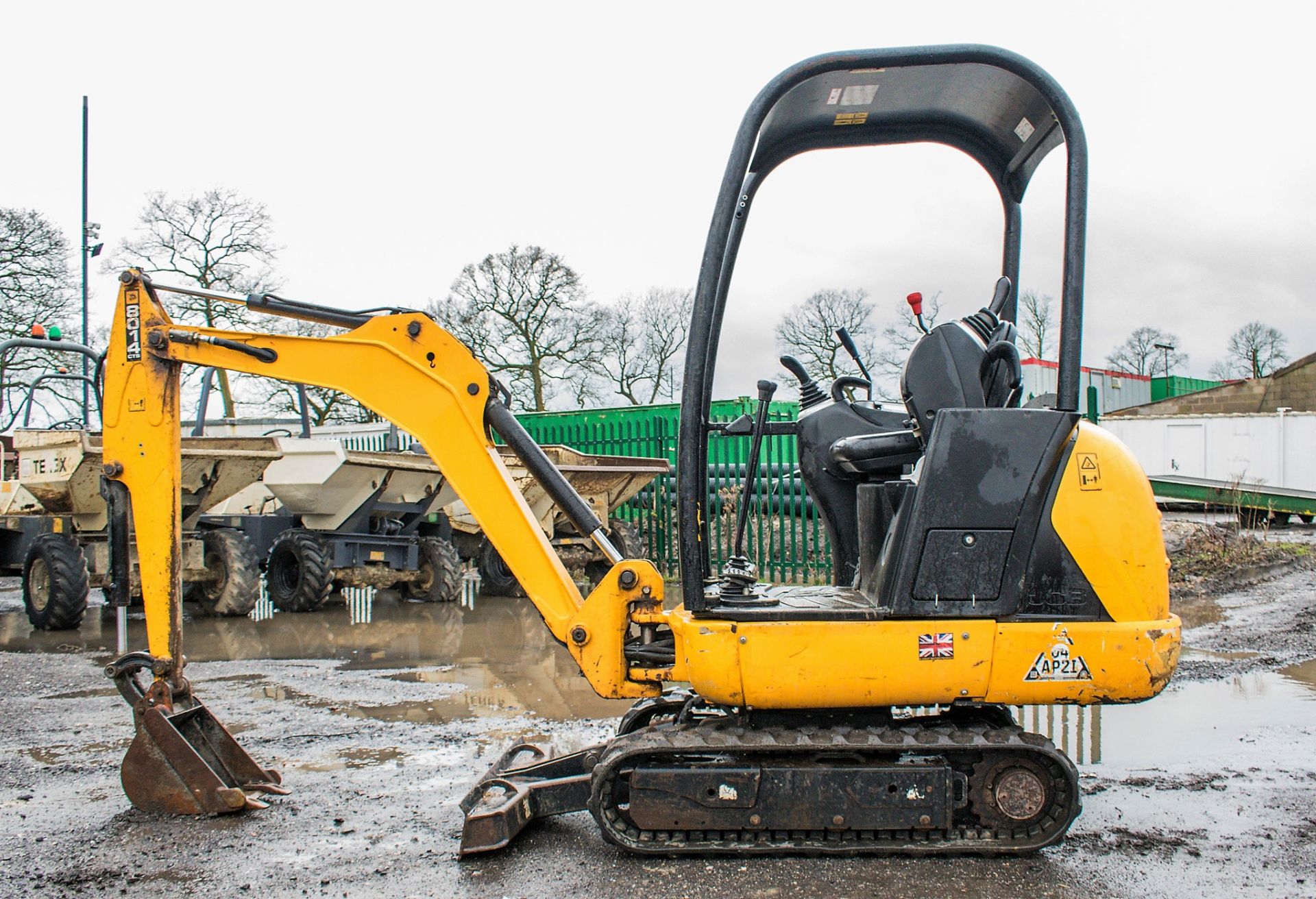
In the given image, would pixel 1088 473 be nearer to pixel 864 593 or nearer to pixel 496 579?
pixel 864 593

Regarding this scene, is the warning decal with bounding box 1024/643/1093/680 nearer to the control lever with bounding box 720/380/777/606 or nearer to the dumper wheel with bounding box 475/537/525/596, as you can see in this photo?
the control lever with bounding box 720/380/777/606

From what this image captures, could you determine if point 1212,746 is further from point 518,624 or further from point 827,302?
point 827,302

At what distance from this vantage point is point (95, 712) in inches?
248

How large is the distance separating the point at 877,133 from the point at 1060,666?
214 cm

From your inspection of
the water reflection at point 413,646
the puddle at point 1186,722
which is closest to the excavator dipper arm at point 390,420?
the water reflection at point 413,646

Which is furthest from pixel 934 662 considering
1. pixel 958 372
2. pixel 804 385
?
pixel 804 385

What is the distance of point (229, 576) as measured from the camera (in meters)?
10.5

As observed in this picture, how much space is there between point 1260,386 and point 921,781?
34889mm

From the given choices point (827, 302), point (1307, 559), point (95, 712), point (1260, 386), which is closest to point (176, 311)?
point (827, 302)

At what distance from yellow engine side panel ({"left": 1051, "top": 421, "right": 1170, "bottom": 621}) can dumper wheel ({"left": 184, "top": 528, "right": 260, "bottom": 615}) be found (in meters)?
8.72

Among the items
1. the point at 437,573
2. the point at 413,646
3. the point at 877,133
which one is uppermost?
the point at 877,133

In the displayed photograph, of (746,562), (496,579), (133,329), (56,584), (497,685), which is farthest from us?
(496,579)

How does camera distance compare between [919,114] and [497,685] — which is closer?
[919,114]

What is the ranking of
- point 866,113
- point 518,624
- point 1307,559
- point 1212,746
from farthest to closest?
1. point 1307,559
2. point 518,624
3. point 1212,746
4. point 866,113
